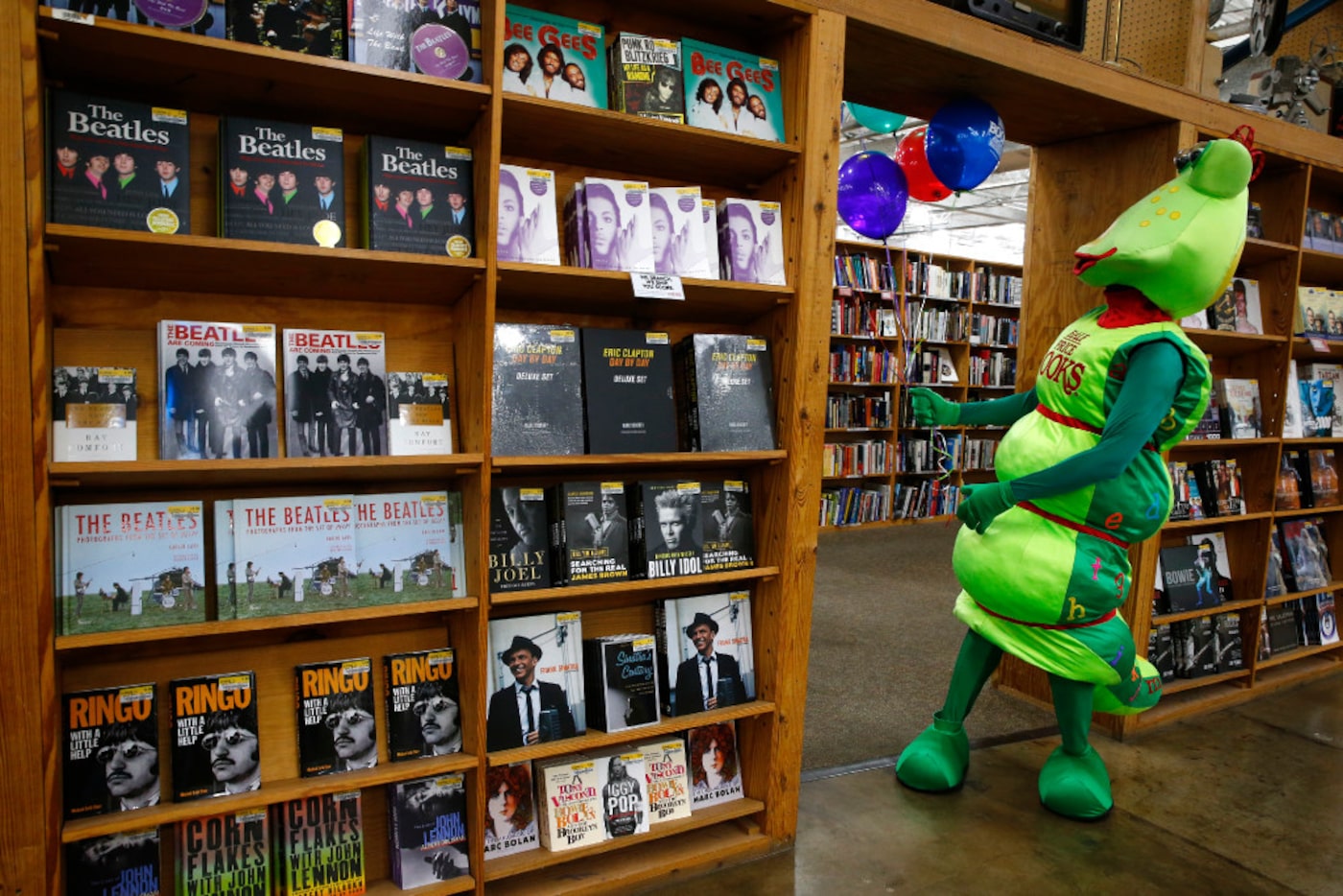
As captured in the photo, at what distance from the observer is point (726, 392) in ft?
6.95

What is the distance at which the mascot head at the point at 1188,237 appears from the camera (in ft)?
7.15

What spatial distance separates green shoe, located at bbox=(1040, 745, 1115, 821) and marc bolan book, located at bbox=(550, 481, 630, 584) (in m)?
1.47

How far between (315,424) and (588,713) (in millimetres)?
941

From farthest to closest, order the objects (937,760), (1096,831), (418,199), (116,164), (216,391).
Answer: (937,760) → (1096,831) → (418,199) → (216,391) → (116,164)

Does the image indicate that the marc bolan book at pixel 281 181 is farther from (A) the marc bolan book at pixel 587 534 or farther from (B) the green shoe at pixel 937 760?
(B) the green shoe at pixel 937 760

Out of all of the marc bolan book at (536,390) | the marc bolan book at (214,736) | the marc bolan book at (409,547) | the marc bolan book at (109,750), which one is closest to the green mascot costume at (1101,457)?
the marc bolan book at (536,390)

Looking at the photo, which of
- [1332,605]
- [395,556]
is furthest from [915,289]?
[395,556]

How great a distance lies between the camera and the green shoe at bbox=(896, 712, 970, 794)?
253cm

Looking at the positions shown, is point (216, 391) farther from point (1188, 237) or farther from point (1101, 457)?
point (1188, 237)

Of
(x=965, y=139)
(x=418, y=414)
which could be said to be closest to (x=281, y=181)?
(x=418, y=414)

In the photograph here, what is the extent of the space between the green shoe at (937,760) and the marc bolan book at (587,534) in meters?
1.20

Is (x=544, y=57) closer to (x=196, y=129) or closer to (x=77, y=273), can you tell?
(x=196, y=129)

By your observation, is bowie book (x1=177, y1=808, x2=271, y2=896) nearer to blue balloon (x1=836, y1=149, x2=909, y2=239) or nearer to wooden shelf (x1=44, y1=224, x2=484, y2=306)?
wooden shelf (x1=44, y1=224, x2=484, y2=306)

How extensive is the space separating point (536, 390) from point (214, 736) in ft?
3.14
